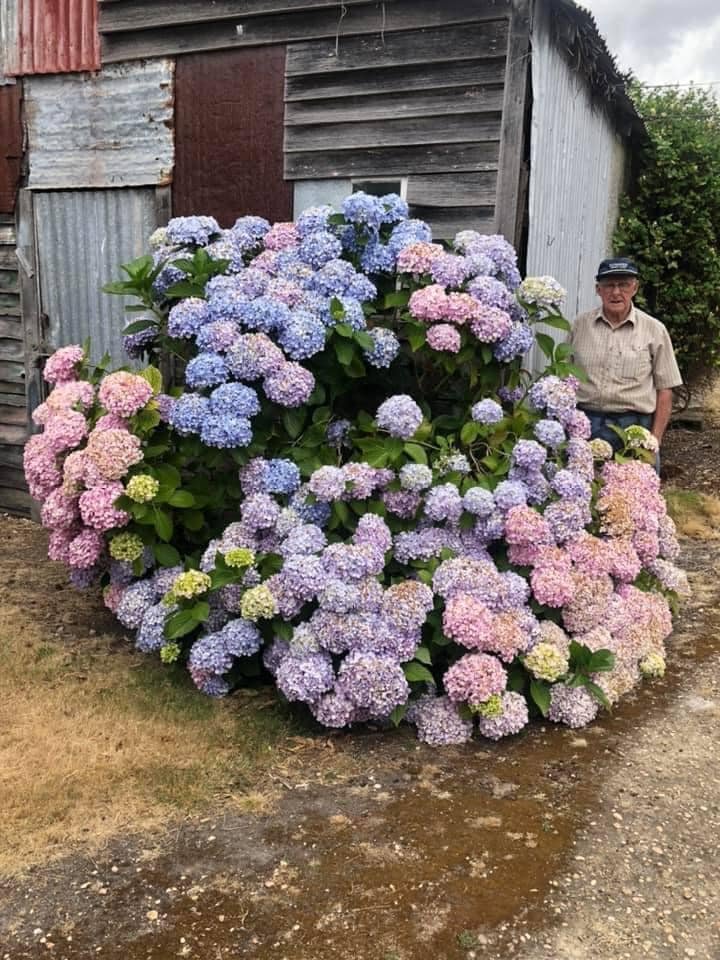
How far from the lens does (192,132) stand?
5.71 meters

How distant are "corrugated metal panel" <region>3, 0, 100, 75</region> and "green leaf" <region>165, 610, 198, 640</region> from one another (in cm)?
431

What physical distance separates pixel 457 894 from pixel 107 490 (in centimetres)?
218

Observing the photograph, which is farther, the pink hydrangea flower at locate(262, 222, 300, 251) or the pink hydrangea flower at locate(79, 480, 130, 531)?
the pink hydrangea flower at locate(262, 222, 300, 251)

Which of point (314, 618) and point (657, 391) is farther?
point (657, 391)

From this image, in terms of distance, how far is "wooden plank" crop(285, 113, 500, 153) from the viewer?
16.0ft

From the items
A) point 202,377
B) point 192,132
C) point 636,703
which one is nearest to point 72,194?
point 192,132

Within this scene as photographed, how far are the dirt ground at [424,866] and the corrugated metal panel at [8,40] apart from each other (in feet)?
16.5

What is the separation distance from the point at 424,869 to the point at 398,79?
4290mm

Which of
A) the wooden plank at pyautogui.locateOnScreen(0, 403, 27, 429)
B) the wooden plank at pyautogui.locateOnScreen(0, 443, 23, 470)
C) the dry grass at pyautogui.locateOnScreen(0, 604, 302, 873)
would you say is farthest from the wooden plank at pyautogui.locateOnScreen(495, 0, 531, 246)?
the wooden plank at pyautogui.locateOnScreen(0, 443, 23, 470)

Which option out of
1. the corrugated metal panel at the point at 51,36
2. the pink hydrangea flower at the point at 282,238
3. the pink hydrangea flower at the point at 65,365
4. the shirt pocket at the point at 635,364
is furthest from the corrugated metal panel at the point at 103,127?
the shirt pocket at the point at 635,364

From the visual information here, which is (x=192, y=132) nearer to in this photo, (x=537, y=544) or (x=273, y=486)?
(x=273, y=486)

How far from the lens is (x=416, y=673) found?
3477 mm

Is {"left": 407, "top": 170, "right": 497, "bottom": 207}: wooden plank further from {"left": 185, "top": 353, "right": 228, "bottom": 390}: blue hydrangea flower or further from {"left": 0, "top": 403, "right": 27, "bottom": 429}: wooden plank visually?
{"left": 0, "top": 403, "right": 27, "bottom": 429}: wooden plank

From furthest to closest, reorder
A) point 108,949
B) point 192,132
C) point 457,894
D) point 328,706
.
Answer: point 192,132
point 328,706
point 457,894
point 108,949
